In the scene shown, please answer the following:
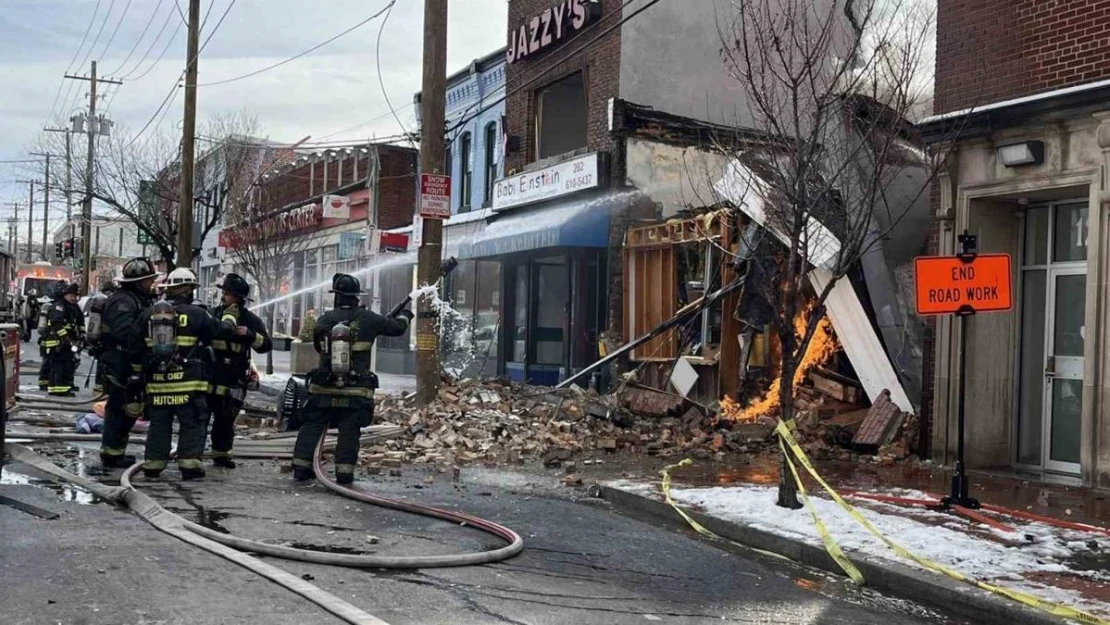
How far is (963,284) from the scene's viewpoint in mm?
8969

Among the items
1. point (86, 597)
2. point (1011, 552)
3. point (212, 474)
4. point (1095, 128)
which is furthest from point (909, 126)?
point (86, 597)

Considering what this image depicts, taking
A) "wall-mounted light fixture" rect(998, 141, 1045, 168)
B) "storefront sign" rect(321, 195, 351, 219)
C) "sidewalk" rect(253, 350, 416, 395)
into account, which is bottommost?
"sidewalk" rect(253, 350, 416, 395)

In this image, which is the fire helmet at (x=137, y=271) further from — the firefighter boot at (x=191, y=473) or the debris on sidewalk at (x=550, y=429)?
the debris on sidewalk at (x=550, y=429)

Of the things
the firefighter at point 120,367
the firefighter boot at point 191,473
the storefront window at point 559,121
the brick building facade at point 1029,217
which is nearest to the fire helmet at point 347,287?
the firefighter at point 120,367

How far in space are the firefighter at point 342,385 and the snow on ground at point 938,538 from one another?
261 cm

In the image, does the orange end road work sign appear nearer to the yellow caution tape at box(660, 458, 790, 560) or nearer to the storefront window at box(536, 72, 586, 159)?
the yellow caution tape at box(660, 458, 790, 560)

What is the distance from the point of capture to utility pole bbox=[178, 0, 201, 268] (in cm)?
2327

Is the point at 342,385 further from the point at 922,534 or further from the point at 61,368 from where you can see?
the point at 61,368

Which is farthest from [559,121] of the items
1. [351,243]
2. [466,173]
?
[351,243]

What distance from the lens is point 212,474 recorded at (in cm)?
997

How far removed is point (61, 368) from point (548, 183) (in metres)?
8.71

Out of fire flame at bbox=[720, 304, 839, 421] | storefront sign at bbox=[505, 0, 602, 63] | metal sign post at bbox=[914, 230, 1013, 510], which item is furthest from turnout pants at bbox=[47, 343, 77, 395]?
metal sign post at bbox=[914, 230, 1013, 510]

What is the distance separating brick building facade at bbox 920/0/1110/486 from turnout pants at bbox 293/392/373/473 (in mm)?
6139

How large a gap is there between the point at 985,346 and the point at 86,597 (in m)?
9.42
